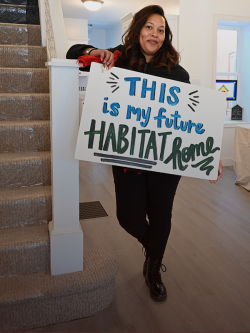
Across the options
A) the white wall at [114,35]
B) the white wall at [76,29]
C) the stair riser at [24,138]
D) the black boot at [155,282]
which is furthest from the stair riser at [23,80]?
the white wall at [114,35]

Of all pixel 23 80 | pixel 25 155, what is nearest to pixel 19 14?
pixel 23 80

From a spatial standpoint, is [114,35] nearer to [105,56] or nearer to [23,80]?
[23,80]

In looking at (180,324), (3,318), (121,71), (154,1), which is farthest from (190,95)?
(154,1)

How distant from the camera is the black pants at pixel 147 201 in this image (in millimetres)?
1459

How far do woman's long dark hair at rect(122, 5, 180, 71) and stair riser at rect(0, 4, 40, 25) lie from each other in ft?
6.57

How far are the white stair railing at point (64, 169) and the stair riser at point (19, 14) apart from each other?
1.99 metres

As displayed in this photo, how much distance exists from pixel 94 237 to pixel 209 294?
0.91 metres

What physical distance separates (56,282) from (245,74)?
14.7ft

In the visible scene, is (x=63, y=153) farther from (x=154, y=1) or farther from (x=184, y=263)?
(x=154, y=1)

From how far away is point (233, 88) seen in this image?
196 inches

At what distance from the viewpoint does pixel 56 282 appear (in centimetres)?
140

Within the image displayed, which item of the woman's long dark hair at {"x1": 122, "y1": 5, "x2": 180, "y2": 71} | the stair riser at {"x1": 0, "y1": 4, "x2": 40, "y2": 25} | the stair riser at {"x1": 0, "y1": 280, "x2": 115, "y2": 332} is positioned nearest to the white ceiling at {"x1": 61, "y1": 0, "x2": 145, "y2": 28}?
the stair riser at {"x1": 0, "y1": 4, "x2": 40, "y2": 25}

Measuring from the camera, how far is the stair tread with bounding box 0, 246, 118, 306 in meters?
1.33

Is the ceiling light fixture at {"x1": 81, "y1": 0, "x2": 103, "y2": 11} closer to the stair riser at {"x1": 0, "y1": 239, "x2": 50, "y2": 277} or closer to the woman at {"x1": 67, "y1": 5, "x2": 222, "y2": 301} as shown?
the woman at {"x1": 67, "y1": 5, "x2": 222, "y2": 301}
